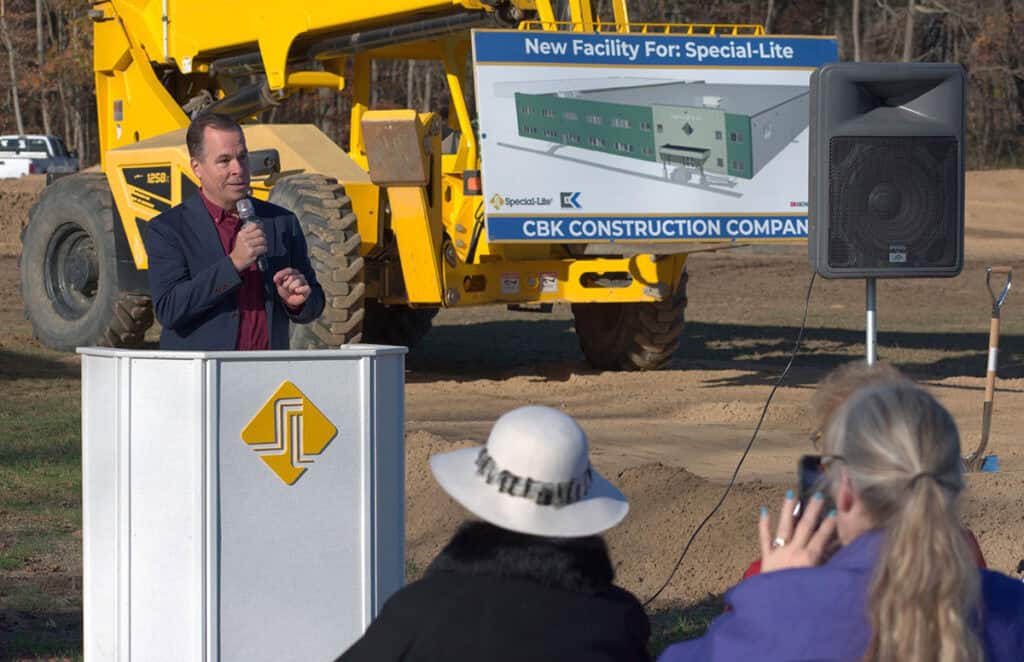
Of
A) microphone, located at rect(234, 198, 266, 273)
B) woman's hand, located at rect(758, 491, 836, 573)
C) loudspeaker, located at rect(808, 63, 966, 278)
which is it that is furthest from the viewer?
loudspeaker, located at rect(808, 63, 966, 278)

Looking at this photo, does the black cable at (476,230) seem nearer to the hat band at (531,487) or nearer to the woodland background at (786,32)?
the hat band at (531,487)

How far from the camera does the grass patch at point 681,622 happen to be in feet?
20.4

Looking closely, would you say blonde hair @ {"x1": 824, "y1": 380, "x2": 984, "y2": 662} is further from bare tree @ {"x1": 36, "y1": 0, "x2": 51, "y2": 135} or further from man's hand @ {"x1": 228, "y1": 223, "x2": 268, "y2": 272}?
bare tree @ {"x1": 36, "y1": 0, "x2": 51, "y2": 135}

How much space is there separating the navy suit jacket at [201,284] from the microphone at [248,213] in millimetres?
42

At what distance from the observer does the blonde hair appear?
102 inches

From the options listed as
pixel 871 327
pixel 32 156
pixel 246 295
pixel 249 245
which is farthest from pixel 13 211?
pixel 249 245

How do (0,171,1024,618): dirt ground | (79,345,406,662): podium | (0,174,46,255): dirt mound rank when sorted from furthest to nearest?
(0,174,46,255): dirt mound → (0,171,1024,618): dirt ground → (79,345,406,662): podium

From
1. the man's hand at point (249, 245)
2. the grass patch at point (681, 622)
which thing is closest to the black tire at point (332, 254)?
the grass patch at point (681, 622)

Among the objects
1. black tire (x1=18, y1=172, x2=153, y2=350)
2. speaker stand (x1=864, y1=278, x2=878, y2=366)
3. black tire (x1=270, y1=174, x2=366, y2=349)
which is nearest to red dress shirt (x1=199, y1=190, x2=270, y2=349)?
speaker stand (x1=864, y1=278, x2=878, y2=366)

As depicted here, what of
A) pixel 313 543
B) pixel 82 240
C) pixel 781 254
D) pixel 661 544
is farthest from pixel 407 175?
pixel 781 254

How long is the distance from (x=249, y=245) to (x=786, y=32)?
53694mm

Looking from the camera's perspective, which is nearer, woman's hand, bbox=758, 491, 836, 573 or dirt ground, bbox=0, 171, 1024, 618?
woman's hand, bbox=758, 491, 836, 573

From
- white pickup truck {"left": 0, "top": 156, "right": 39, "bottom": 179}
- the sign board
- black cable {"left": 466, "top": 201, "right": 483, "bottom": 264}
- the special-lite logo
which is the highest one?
white pickup truck {"left": 0, "top": 156, "right": 39, "bottom": 179}

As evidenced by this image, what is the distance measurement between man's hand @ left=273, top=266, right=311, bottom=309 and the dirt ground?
2.86m
